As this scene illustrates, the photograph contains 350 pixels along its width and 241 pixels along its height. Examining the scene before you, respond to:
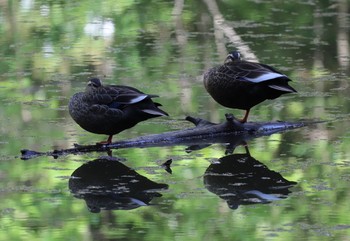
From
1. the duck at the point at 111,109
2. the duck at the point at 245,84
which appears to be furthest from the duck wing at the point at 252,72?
the duck at the point at 111,109

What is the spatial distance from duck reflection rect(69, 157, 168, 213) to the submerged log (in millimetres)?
371

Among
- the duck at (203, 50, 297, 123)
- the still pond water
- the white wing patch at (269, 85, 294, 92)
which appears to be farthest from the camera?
the duck at (203, 50, 297, 123)

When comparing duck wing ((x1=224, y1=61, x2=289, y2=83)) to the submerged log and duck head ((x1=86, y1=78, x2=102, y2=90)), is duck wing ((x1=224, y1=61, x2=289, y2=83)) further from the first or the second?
duck head ((x1=86, y1=78, x2=102, y2=90))

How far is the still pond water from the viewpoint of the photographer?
762cm

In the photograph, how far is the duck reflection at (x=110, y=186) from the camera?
8.06 meters

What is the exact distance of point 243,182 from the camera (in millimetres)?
8594

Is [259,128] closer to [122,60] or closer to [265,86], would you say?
[265,86]

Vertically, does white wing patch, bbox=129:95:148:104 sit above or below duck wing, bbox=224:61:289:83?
above

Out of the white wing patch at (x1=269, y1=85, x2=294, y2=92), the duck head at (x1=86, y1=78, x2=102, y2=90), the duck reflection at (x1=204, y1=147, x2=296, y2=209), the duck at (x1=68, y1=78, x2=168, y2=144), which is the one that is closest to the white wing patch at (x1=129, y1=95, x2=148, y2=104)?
the duck at (x1=68, y1=78, x2=168, y2=144)

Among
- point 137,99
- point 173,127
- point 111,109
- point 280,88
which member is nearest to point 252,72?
point 280,88

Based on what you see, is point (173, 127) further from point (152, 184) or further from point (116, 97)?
point (152, 184)

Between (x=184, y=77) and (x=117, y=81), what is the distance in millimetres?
807

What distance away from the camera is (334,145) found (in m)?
9.68

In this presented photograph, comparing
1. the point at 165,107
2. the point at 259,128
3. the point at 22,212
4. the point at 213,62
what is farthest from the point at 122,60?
the point at 22,212
